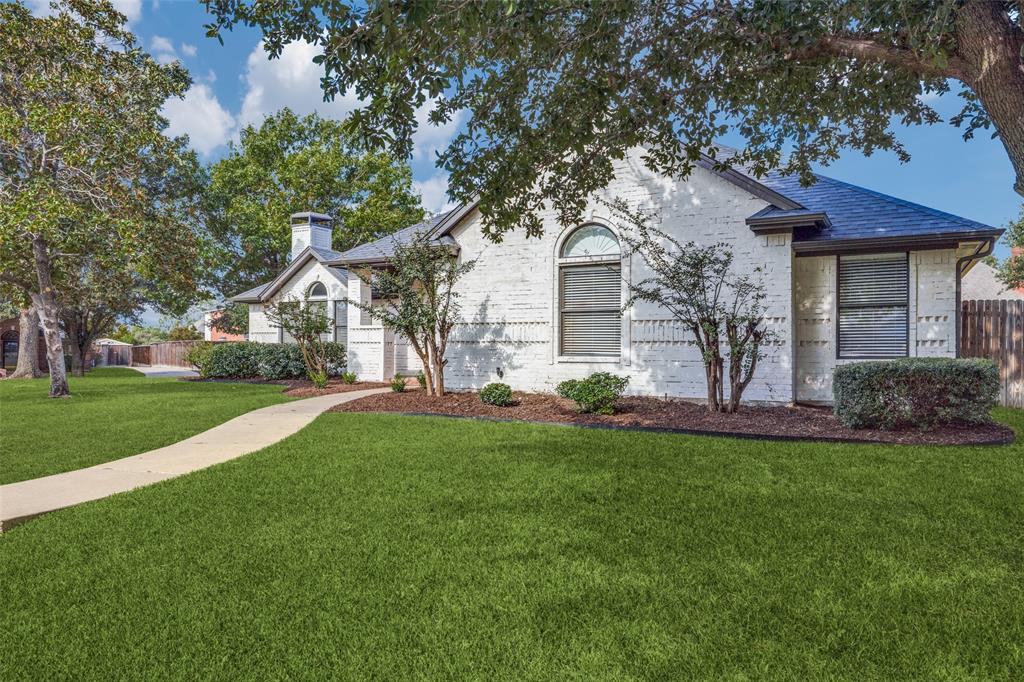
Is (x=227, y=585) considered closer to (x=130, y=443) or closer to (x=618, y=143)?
(x=130, y=443)

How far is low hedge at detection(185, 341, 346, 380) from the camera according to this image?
18688 millimetres

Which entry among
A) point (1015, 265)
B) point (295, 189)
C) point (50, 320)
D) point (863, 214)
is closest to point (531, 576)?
point (863, 214)

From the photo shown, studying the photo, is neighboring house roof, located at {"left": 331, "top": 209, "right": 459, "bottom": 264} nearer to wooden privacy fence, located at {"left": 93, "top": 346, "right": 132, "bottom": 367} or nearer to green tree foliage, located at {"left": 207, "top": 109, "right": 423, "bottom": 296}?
green tree foliage, located at {"left": 207, "top": 109, "right": 423, "bottom": 296}

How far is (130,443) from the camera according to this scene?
7.91 metres

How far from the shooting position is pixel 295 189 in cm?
3197

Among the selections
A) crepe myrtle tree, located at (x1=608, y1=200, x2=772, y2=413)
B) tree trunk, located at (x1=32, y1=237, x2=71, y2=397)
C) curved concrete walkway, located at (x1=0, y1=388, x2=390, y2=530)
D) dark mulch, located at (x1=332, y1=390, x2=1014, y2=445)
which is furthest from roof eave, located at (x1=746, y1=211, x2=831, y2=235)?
tree trunk, located at (x1=32, y1=237, x2=71, y2=397)

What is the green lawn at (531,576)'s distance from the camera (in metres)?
2.68

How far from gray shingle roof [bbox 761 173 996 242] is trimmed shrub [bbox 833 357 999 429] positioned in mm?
3071

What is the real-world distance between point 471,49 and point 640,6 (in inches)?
80.0

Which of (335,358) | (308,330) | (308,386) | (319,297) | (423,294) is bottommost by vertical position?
(308,386)

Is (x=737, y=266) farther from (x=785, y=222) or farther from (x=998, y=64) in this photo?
(x=998, y=64)

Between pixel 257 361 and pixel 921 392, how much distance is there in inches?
752

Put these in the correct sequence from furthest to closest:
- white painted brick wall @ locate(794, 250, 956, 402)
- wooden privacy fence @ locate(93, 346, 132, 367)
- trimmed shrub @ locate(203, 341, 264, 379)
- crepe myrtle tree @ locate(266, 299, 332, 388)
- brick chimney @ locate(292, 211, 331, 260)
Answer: wooden privacy fence @ locate(93, 346, 132, 367) → brick chimney @ locate(292, 211, 331, 260) → trimmed shrub @ locate(203, 341, 264, 379) → crepe myrtle tree @ locate(266, 299, 332, 388) → white painted brick wall @ locate(794, 250, 956, 402)

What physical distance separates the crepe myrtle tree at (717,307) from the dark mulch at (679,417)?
0.68 meters
